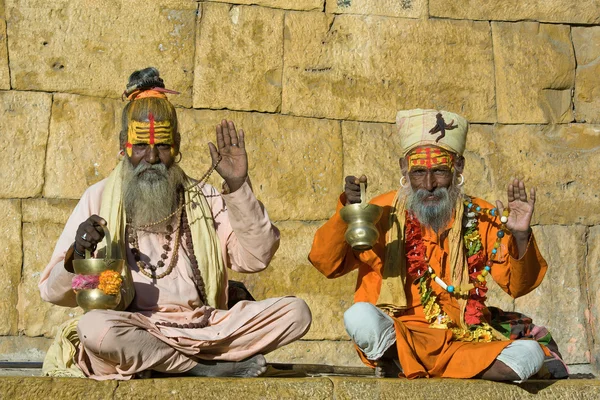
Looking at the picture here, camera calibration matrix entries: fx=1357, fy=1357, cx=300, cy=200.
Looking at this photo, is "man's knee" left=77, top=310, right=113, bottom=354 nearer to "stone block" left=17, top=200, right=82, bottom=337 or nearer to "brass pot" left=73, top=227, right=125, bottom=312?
"brass pot" left=73, top=227, right=125, bottom=312

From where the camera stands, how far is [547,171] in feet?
28.8

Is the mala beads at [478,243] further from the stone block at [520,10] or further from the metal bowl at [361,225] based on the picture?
the stone block at [520,10]

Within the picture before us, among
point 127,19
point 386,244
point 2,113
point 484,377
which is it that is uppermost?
point 127,19

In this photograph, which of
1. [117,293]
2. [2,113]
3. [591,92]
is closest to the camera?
[117,293]

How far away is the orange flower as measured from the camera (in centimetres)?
613

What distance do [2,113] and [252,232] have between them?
2.45 metres

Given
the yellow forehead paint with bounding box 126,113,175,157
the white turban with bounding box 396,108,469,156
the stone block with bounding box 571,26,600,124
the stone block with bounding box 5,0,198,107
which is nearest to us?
the yellow forehead paint with bounding box 126,113,175,157

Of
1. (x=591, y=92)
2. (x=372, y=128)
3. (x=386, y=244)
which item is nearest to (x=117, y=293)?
(x=386, y=244)

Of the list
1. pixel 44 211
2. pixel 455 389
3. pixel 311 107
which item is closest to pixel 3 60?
pixel 44 211

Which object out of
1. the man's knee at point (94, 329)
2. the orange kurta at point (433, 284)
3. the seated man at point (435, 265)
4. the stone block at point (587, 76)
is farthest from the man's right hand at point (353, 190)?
the stone block at point (587, 76)

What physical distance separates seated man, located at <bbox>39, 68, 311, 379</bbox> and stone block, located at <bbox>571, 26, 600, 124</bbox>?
3.15 metres

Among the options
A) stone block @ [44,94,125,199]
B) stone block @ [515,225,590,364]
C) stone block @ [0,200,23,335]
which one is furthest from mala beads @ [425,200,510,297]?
stone block @ [0,200,23,335]

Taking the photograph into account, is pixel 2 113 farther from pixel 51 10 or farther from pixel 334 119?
pixel 334 119

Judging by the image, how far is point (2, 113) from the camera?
826 centimetres
